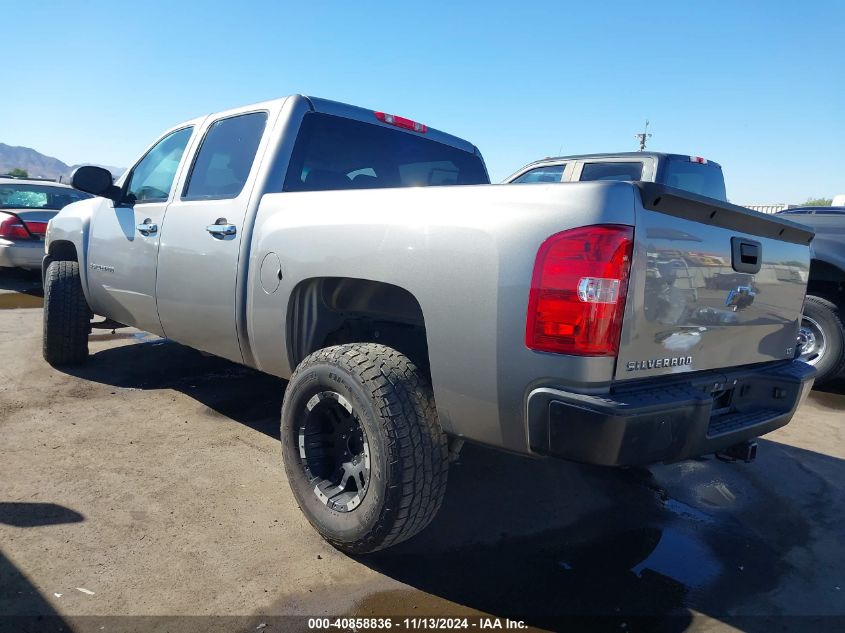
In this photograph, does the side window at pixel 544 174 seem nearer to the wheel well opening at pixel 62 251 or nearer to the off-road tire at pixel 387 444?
the wheel well opening at pixel 62 251

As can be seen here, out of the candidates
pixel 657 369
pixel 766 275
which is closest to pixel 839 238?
pixel 766 275

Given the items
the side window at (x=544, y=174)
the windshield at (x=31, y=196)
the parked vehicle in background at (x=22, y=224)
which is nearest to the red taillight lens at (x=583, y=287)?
the side window at (x=544, y=174)

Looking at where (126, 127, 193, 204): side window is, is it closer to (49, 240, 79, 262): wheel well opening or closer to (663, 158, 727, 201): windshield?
(49, 240, 79, 262): wheel well opening

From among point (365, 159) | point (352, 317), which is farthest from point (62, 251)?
point (352, 317)

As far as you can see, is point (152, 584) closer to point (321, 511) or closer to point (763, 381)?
point (321, 511)

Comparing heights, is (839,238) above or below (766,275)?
above

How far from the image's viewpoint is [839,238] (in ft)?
17.4

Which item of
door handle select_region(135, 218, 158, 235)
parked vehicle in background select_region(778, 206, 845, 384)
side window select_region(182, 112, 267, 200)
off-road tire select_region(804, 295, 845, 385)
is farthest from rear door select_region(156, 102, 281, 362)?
off-road tire select_region(804, 295, 845, 385)

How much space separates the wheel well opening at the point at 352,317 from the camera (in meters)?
2.69

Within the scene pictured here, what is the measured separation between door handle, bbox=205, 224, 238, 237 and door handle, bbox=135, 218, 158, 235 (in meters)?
0.69

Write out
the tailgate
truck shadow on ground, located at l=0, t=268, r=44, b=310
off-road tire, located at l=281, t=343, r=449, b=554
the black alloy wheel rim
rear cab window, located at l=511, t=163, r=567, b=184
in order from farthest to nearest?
truck shadow on ground, located at l=0, t=268, r=44, b=310 → rear cab window, located at l=511, t=163, r=567, b=184 → the black alloy wheel rim → off-road tire, located at l=281, t=343, r=449, b=554 → the tailgate

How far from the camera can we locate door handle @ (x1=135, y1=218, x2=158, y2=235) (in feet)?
12.2

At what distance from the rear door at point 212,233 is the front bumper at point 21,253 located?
5.82 meters

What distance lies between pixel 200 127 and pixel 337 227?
1.91 meters
